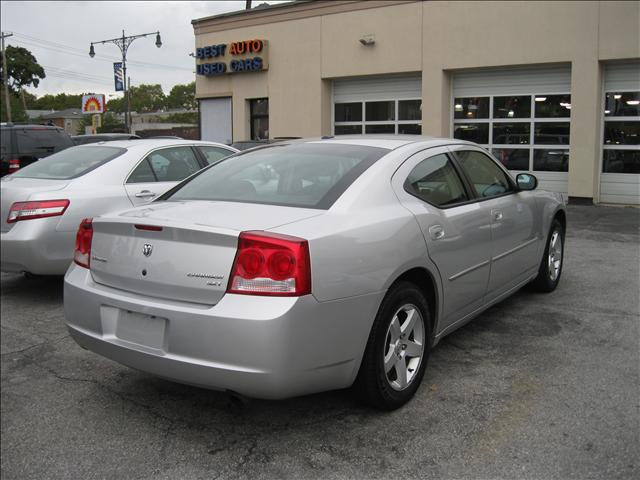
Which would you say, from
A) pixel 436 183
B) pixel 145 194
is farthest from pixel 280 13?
pixel 436 183

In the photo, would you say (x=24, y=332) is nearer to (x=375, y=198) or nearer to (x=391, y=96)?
(x=375, y=198)

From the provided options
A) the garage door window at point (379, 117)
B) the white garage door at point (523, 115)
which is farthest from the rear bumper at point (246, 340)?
the garage door window at point (379, 117)

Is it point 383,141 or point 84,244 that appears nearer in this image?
point 84,244

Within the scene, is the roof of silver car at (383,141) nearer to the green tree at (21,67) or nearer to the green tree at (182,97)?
the green tree at (21,67)

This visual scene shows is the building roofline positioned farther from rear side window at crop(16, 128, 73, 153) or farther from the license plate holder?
the license plate holder

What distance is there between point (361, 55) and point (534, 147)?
515 centimetres

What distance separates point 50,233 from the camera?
18.9 ft

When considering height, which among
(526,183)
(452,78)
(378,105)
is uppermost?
(452,78)

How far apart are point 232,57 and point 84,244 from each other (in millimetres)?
16970

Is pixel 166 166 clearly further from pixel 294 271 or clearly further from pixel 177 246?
pixel 294 271

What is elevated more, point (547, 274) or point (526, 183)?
point (526, 183)

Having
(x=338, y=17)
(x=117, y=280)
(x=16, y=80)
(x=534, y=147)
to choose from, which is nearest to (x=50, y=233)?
(x=117, y=280)

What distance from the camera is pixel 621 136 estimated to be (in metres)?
14.0

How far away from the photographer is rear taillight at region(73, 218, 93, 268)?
3.67 metres
